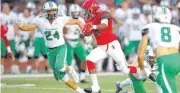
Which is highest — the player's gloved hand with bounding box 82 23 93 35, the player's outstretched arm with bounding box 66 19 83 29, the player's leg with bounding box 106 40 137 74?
the player's outstretched arm with bounding box 66 19 83 29

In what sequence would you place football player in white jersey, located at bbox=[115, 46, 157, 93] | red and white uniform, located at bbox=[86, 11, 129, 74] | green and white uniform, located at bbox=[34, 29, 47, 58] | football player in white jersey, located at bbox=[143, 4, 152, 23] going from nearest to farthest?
football player in white jersey, located at bbox=[115, 46, 157, 93]
red and white uniform, located at bbox=[86, 11, 129, 74]
green and white uniform, located at bbox=[34, 29, 47, 58]
football player in white jersey, located at bbox=[143, 4, 152, 23]

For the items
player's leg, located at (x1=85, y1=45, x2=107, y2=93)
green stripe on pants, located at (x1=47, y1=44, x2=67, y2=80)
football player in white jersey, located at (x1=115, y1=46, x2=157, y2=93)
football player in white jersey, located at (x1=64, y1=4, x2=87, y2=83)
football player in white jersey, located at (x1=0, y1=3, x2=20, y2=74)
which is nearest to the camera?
football player in white jersey, located at (x1=115, y1=46, x2=157, y2=93)

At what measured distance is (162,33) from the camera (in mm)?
8875

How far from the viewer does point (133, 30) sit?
1916 cm

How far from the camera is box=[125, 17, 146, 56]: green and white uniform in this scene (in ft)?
61.9

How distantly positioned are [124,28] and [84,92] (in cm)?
803

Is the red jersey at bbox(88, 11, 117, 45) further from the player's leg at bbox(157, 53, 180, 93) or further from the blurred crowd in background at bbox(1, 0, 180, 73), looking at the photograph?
the blurred crowd in background at bbox(1, 0, 180, 73)

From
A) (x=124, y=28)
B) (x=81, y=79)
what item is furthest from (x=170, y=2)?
(x=81, y=79)

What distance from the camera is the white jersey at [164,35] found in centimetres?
888

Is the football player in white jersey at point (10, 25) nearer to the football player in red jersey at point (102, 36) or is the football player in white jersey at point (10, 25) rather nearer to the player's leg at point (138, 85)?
the football player in red jersey at point (102, 36)

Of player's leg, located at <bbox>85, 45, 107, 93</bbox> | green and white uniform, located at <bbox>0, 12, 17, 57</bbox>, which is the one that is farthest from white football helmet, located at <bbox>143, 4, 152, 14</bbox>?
player's leg, located at <bbox>85, 45, 107, 93</bbox>

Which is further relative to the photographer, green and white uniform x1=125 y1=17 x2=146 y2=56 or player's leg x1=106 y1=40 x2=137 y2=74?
green and white uniform x1=125 y1=17 x2=146 y2=56

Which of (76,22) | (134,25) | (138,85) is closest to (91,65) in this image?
(138,85)

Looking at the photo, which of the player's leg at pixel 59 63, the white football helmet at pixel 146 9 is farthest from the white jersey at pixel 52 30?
the white football helmet at pixel 146 9
